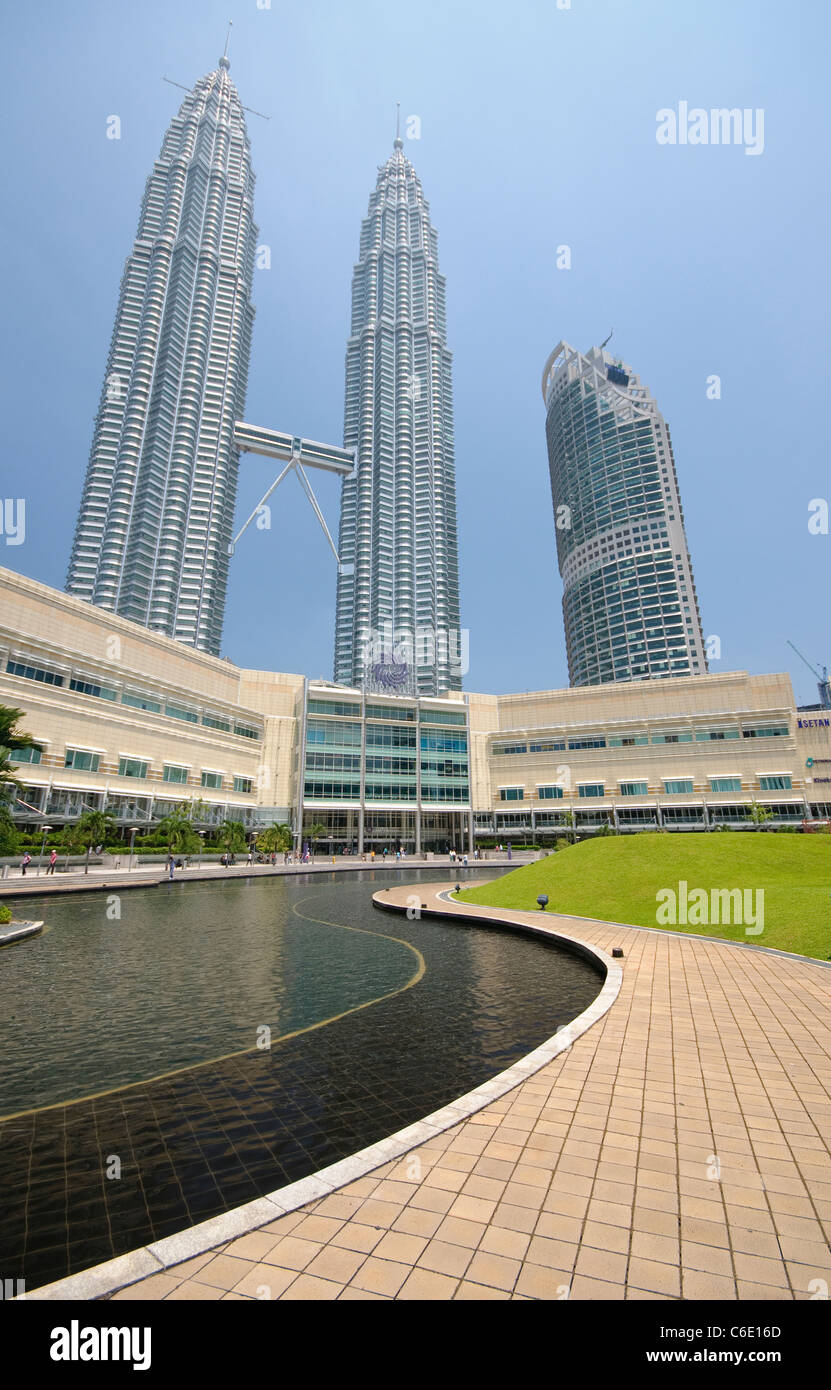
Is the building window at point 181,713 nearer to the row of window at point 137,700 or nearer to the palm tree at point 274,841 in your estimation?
the row of window at point 137,700

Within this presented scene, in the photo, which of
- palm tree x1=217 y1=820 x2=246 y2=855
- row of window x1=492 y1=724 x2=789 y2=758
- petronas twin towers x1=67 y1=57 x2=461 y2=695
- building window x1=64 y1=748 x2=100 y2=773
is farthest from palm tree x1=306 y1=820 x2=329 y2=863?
petronas twin towers x1=67 y1=57 x2=461 y2=695

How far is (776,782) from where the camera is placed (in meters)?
83.4

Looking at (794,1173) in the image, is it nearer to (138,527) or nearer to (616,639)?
(616,639)

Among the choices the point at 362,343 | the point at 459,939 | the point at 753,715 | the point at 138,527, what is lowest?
the point at 459,939

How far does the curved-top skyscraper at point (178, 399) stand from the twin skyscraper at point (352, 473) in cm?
46

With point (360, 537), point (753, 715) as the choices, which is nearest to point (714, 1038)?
point (753, 715)

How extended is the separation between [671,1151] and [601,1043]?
3069mm

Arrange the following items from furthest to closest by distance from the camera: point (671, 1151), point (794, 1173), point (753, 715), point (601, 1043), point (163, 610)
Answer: point (163, 610) → point (753, 715) → point (601, 1043) → point (671, 1151) → point (794, 1173)

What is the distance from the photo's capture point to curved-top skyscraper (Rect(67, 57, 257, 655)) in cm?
14462

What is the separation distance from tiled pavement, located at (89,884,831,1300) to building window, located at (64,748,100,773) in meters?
60.0

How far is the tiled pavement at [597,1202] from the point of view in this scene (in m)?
3.73

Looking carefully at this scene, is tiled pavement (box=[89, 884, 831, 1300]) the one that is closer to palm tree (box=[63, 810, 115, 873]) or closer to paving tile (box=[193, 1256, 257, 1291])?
paving tile (box=[193, 1256, 257, 1291])

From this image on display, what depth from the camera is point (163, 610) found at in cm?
14288

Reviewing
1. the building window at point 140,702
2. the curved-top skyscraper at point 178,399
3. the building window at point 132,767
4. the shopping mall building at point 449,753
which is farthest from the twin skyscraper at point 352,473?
the building window at point 132,767
